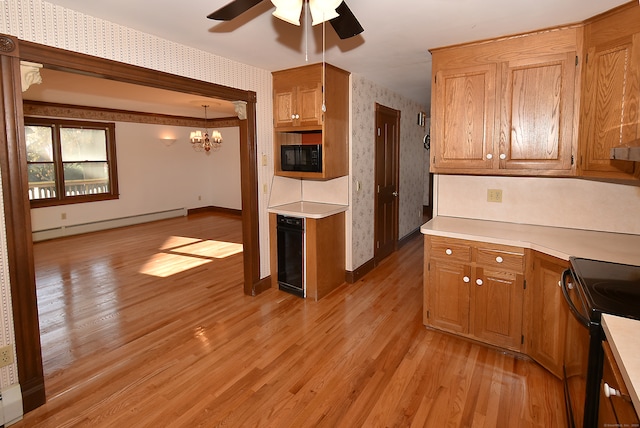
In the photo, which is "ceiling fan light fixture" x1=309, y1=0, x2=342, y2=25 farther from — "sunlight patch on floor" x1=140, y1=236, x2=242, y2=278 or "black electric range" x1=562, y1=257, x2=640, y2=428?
"sunlight patch on floor" x1=140, y1=236, x2=242, y2=278

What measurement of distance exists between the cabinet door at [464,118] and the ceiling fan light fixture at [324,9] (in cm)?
163

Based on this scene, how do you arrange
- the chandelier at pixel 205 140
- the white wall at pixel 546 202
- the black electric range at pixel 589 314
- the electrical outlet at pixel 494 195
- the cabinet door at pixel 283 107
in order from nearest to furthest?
1. the black electric range at pixel 589 314
2. the white wall at pixel 546 202
3. the electrical outlet at pixel 494 195
4. the cabinet door at pixel 283 107
5. the chandelier at pixel 205 140

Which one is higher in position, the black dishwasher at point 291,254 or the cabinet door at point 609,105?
the cabinet door at point 609,105

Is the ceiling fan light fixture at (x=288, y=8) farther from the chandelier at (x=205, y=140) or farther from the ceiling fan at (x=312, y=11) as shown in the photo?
the chandelier at (x=205, y=140)

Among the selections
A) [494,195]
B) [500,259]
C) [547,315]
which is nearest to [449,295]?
[500,259]

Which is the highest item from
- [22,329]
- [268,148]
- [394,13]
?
[394,13]

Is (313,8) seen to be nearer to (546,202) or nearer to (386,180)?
(546,202)

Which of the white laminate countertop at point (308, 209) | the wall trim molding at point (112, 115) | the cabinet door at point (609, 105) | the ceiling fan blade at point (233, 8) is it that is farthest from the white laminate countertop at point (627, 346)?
the wall trim molding at point (112, 115)

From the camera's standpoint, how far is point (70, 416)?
2.10 metres

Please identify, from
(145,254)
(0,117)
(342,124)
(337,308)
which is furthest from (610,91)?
(145,254)

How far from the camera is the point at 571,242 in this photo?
2.41 m

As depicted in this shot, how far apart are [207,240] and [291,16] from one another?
530cm

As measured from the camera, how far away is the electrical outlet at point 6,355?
2.06m

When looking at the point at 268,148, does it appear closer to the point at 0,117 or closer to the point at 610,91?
the point at 0,117
